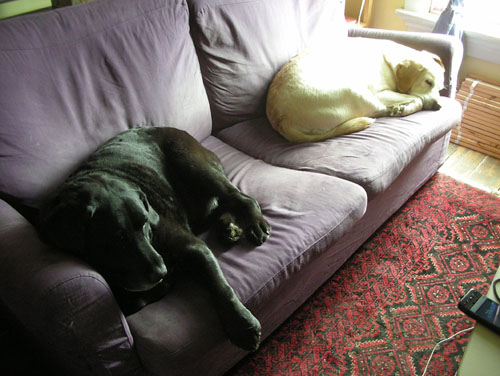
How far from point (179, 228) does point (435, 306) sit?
3.78 feet

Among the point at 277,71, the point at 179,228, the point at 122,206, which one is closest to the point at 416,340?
the point at 179,228

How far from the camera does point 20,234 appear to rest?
106cm

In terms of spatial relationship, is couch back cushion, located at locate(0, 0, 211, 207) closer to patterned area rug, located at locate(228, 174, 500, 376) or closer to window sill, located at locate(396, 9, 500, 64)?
patterned area rug, located at locate(228, 174, 500, 376)

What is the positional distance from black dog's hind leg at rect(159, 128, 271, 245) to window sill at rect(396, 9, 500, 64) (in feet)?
7.33

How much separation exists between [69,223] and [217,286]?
0.43 m

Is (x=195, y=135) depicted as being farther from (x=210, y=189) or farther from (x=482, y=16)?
(x=482, y=16)

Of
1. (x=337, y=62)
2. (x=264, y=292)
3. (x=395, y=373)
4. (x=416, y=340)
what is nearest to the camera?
(x=264, y=292)

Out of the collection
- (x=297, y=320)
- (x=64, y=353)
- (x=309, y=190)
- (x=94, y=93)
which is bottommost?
(x=297, y=320)

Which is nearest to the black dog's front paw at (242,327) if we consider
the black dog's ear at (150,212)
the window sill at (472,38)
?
the black dog's ear at (150,212)

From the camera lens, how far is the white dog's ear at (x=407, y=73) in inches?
83.9

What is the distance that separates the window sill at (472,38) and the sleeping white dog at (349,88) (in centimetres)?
77

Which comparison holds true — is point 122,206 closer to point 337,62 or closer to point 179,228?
point 179,228

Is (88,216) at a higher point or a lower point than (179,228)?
higher

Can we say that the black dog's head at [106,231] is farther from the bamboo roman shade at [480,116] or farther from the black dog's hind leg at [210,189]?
the bamboo roman shade at [480,116]
